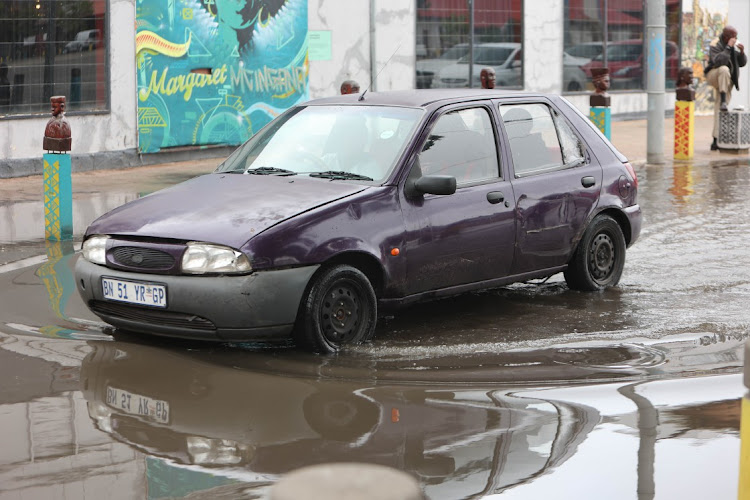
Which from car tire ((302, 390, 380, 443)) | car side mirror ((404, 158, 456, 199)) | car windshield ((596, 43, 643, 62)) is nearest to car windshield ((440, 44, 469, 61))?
car windshield ((596, 43, 643, 62))

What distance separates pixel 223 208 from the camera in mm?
6793

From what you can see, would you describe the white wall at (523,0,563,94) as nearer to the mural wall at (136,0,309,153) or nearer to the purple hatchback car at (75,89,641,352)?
the mural wall at (136,0,309,153)

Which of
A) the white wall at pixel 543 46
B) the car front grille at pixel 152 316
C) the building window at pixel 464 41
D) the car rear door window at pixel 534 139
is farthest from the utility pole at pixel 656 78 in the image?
the car front grille at pixel 152 316

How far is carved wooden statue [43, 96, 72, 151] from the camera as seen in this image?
34.5ft

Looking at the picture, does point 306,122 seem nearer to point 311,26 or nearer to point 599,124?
point 599,124

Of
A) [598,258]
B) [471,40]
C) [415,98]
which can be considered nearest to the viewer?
[415,98]

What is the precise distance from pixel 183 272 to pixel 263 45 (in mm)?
13564

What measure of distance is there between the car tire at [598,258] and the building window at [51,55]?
9594 millimetres

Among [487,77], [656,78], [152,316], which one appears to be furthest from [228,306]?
[656,78]

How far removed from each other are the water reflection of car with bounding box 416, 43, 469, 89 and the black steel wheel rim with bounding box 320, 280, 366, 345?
51.8ft

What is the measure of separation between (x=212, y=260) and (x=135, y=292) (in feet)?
1.71

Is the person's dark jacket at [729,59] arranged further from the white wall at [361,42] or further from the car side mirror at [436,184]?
the car side mirror at [436,184]

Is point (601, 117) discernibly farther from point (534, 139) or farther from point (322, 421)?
point (322, 421)

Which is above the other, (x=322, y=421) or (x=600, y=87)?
(x=600, y=87)
